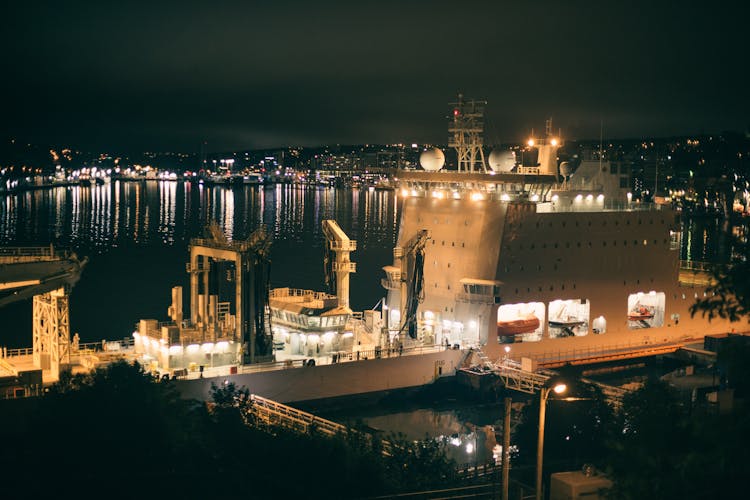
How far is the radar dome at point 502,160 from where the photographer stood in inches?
1211

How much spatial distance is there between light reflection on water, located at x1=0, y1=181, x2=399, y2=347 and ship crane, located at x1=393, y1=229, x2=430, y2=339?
11297 mm

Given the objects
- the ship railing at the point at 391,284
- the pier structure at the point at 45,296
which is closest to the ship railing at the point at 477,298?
the ship railing at the point at 391,284

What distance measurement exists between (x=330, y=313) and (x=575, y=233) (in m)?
8.82

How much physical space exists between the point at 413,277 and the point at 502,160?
5326 millimetres

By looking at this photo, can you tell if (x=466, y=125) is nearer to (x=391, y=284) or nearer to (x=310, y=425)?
(x=391, y=284)

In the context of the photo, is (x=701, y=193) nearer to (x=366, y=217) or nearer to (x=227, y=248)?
(x=366, y=217)

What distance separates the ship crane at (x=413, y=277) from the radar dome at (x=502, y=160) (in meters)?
3.78

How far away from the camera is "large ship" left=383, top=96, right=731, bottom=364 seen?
28828 millimetres

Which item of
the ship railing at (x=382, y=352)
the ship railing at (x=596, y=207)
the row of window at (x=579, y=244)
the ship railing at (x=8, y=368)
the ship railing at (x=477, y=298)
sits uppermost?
the ship railing at (x=596, y=207)

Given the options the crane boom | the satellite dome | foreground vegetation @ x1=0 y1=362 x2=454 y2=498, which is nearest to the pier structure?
foreground vegetation @ x1=0 y1=362 x2=454 y2=498

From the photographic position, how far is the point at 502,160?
3073cm

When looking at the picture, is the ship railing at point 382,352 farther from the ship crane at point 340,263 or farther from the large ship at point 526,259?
the ship crane at point 340,263

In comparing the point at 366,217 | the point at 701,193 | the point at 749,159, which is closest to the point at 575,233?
the point at 366,217

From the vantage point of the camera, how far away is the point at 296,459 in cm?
1544
